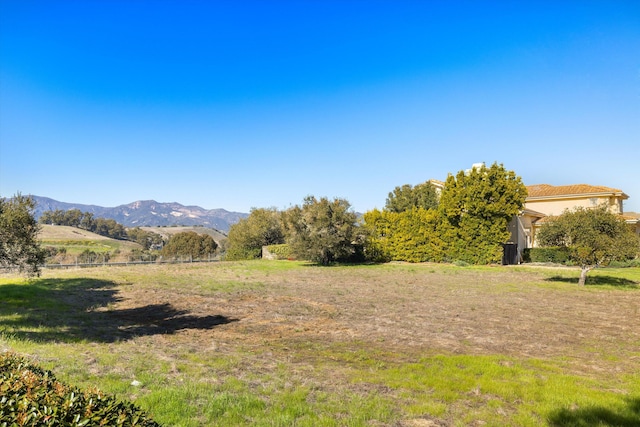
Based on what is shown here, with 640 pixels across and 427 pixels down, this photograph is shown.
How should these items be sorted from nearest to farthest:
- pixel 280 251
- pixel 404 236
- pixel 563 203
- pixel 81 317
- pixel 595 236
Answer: pixel 81 317 < pixel 595 236 < pixel 404 236 < pixel 280 251 < pixel 563 203

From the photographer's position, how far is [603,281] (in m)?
22.8

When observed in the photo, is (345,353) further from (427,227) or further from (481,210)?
(427,227)

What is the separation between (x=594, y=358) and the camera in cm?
813

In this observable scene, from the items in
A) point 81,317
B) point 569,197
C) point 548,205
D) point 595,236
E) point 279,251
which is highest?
point 569,197

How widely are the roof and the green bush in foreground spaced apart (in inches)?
2151

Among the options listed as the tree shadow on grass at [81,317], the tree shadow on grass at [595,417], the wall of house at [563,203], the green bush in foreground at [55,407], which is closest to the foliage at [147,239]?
the wall of house at [563,203]

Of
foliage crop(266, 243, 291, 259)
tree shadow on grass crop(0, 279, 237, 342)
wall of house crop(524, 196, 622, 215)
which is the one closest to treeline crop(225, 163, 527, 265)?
foliage crop(266, 243, 291, 259)

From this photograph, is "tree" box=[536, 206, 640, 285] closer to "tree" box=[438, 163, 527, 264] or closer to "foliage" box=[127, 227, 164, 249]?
"tree" box=[438, 163, 527, 264]

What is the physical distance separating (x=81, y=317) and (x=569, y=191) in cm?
5439

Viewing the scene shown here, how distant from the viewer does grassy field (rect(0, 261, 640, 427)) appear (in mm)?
5500

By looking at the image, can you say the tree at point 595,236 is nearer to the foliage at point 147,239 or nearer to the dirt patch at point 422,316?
the dirt patch at point 422,316

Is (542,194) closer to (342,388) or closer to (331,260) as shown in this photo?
(331,260)

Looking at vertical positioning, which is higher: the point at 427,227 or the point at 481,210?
the point at 481,210

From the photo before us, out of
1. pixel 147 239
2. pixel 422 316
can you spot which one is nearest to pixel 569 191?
pixel 422 316
